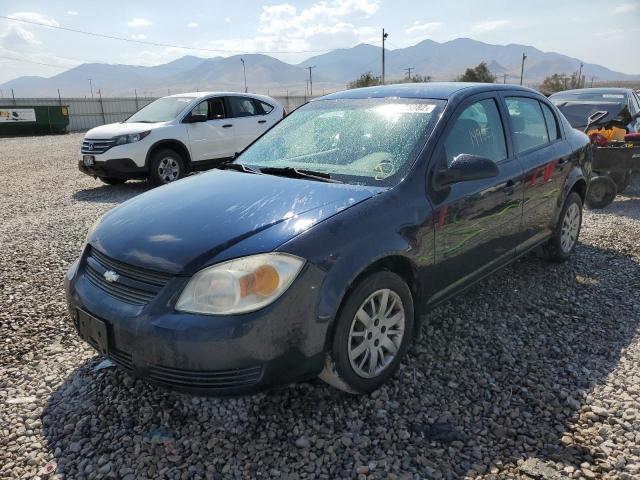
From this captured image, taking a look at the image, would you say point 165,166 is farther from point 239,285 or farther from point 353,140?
point 239,285

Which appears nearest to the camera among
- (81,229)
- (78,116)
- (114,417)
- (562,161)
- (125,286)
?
(125,286)

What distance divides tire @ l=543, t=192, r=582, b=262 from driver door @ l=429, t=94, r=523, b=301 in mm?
963

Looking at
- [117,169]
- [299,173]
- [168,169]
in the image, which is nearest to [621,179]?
[299,173]

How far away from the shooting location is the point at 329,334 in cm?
242

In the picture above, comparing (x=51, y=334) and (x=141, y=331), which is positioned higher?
(x=141, y=331)

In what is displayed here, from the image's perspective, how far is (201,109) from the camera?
950 cm

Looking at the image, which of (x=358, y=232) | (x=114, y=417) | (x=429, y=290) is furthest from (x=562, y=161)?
(x=114, y=417)

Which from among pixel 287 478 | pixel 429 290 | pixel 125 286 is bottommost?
pixel 287 478

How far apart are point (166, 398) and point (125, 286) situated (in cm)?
73

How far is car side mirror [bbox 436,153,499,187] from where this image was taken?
2910 millimetres

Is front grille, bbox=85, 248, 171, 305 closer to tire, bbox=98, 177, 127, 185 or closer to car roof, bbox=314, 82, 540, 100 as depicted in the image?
car roof, bbox=314, 82, 540, 100

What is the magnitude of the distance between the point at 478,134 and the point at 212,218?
1.98m

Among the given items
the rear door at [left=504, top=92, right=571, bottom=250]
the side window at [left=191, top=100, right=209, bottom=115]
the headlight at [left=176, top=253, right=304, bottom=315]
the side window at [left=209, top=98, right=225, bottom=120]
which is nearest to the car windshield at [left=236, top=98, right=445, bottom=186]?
the headlight at [left=176, top=253, right=304, bottom=315]

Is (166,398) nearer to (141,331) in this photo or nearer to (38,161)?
(141,331)
